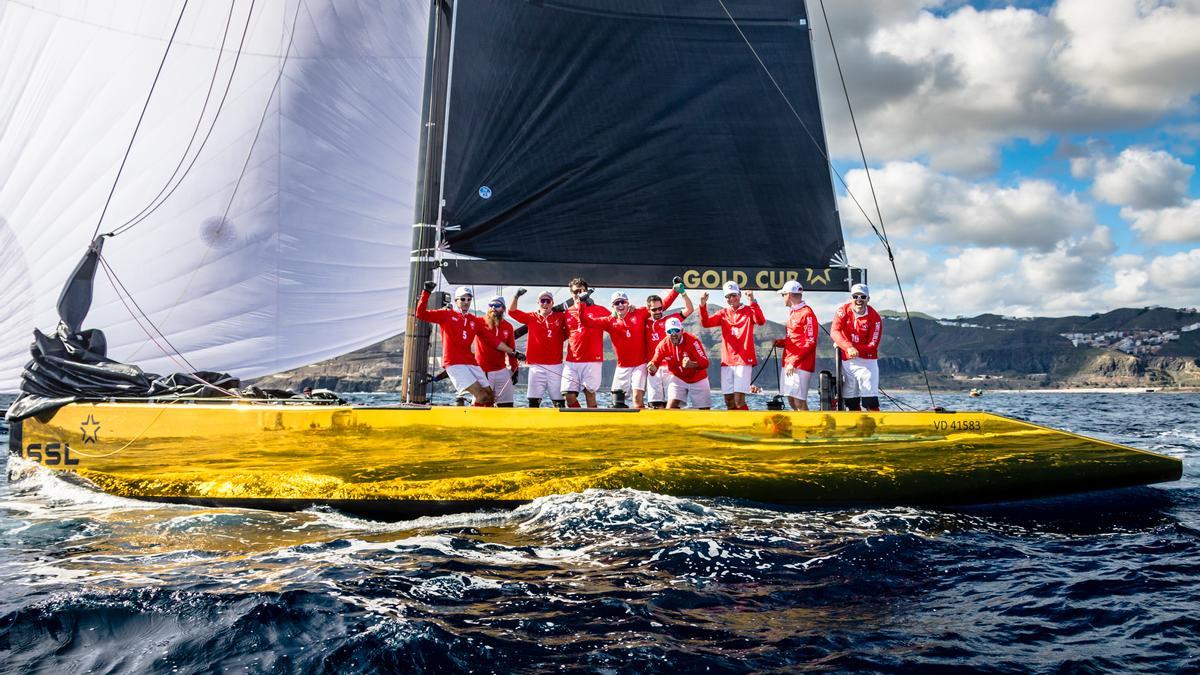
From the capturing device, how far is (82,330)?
8.41 meters

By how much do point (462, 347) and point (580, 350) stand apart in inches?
47.5

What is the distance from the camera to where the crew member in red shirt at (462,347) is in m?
7.98

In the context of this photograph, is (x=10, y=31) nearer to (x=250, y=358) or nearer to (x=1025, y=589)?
(x=250, y=358)

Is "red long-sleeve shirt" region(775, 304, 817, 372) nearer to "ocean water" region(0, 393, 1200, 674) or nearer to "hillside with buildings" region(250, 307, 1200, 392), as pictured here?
"ocean water" region(0, 393, 1200, 674)

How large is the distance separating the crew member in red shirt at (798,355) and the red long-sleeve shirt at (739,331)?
0.29 metres

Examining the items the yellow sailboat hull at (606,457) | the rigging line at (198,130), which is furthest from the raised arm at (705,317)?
the rigging line at (198,130)

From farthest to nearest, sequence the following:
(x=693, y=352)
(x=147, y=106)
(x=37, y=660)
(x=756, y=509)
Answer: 1. (x=147, y=106)
2. (x=693, y=352)
3. (x=756, y=509)
4. (x=37, y=660)

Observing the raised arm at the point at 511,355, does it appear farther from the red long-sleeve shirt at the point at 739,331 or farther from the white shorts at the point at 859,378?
the white shorts at the point at 859,378

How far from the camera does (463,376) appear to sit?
805 centimetres

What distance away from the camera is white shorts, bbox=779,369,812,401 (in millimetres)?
7949

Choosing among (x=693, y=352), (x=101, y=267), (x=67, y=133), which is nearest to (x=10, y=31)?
(x=67, y=133)

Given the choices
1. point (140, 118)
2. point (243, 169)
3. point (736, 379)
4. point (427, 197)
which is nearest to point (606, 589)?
point (736, 379)

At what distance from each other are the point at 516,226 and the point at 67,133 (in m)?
4.88

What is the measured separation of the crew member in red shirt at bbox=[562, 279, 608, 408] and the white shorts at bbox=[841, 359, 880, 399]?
7.94ft
